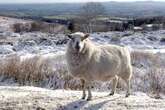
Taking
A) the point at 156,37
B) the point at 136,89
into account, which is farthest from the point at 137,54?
the point at 156,37

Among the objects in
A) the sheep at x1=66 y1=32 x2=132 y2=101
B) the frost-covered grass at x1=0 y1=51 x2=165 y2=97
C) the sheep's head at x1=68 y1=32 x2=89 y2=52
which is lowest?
the frost-covered grass at x1=0 y1=51 x2=165 y2=97

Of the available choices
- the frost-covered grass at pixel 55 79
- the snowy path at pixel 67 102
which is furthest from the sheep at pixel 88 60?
the frost-covered grass at pixel 55 79

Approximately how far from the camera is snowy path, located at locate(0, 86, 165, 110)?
8320 mm

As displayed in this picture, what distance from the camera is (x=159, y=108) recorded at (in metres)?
8.37

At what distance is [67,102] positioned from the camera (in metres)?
8.58

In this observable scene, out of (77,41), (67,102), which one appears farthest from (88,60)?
(67,102)

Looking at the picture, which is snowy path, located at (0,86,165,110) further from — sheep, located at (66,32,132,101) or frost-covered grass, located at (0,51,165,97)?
frost-covered grass, located at (0,51,165,97)

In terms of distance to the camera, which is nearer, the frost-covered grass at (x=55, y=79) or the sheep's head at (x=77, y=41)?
the sheep's head at (x=77, y=41)

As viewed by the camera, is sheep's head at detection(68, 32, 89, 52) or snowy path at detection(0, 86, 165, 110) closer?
sheep's head at detection(68, 32, 89, 52)

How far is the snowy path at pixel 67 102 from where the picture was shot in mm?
8320

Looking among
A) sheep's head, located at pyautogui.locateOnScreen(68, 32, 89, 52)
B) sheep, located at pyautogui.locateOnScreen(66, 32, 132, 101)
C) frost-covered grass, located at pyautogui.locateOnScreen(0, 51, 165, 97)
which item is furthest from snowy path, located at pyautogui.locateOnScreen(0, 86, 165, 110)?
frost-covered grass, located at pyautogui.locateOnScreen(0, 51, 165, 97)

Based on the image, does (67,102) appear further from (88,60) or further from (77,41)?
(77,41)

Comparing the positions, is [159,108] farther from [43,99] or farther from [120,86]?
[120,86]

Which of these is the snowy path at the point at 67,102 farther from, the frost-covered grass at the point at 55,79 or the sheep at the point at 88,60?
the frost-covered grass at the point at 55,79
